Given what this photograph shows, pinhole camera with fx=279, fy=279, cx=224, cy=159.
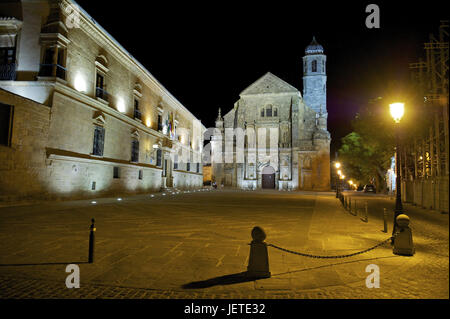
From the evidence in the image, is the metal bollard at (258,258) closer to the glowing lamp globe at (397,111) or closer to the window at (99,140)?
the glowing lamp globe at (397,111)

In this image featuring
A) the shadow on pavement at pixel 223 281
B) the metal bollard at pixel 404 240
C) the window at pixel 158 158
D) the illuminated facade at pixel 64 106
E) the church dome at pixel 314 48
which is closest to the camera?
the shadow on pavement at pixel 223 281

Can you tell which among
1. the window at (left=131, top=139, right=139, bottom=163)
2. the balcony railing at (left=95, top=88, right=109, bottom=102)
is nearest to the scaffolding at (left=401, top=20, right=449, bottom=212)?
the balcony railing at (left=95, top=88, right=109, bottom=102)

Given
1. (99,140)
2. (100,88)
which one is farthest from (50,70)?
(99,140)

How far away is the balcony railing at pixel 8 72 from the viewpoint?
1506 centimetres

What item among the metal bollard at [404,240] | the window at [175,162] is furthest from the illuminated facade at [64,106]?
the metal bollard at [404,240]

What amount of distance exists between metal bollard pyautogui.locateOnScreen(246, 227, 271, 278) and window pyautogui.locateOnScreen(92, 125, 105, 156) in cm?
1707

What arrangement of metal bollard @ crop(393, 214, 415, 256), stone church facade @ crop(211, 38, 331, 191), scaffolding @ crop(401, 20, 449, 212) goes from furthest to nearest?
stone church facade @ crop(211, 38, 331, 191), scaffolding @ crop(401, 20, 449, 212), metal bollard @ crop(393, 214, 415, 256)

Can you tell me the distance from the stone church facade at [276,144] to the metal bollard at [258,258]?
3878 centimetres

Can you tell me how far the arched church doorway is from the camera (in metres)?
44.7

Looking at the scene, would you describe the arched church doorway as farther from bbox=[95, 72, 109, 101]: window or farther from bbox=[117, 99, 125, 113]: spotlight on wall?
bbox=[95, 72, 109, 101]: window

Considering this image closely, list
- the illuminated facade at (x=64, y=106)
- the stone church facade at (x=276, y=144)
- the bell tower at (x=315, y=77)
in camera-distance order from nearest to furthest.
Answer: the illuminated facade at (x=64, y=106) < the stone church facade at (x=276, y=144) < the bell tower at (x=315, y=77)

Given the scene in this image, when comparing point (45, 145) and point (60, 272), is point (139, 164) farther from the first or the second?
point (60, 272)

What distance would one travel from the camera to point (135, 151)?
24.7 m

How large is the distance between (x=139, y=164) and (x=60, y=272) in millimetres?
20796
